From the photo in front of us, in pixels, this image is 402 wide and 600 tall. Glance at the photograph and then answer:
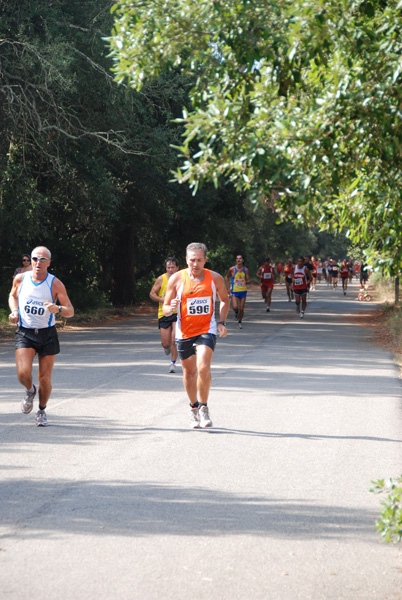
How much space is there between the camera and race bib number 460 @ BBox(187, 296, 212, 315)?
930 cm

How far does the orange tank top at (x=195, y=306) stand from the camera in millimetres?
9289

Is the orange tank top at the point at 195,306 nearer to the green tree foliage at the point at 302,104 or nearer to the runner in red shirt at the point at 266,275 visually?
the green tree foliage at the point at 302,104

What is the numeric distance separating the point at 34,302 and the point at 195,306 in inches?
67.7

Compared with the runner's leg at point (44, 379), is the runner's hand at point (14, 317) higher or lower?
higher

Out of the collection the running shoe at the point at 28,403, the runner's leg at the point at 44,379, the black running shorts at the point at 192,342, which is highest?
the black running shorts at the point at 192,342

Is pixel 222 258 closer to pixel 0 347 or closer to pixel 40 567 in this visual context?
pixel 0 347

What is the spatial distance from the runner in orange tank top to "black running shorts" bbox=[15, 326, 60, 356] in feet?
4.31

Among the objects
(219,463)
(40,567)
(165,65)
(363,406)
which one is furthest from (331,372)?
(40,567)

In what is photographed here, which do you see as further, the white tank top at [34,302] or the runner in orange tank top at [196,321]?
the white tank top at [34,302]

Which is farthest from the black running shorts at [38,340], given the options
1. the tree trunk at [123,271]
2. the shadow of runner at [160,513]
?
the tree trunk at [123,271]

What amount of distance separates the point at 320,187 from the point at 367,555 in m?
2.18

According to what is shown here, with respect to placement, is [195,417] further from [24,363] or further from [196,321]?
[24,363]

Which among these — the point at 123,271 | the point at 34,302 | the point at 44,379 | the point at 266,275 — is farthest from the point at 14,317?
the point at 123,271

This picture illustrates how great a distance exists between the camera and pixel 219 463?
7.49 meters
